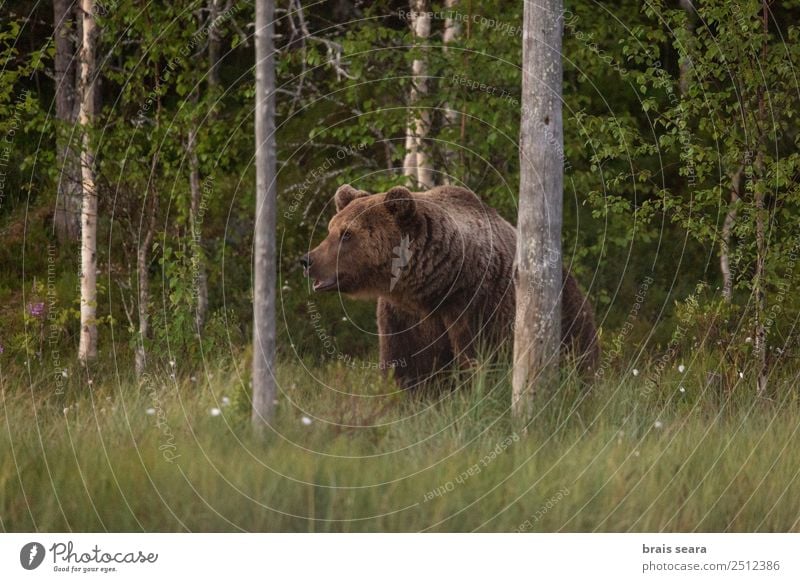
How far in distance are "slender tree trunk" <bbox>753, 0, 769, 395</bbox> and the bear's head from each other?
2.64 metres

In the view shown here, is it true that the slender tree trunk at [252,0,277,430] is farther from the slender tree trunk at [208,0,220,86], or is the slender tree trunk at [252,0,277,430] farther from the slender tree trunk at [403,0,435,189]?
the slender tree trunk at [403,0,435,189]

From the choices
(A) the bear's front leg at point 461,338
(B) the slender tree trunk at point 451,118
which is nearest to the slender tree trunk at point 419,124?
(B) the slender tree trunk at point 451,118

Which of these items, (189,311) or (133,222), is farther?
(133,222)

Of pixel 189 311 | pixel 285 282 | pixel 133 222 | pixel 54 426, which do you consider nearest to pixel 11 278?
pixel 133 222

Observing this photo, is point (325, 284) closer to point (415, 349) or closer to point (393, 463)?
point (415, 349)

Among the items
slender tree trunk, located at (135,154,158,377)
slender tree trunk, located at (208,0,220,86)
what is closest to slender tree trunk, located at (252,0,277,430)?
slender tree trunk, located at (135,154,158,377)

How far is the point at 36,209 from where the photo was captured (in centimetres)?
1301

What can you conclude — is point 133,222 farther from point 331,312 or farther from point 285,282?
point 331,312

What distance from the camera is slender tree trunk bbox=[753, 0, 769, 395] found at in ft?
24.4

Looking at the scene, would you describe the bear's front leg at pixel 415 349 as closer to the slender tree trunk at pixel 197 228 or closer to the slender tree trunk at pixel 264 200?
the slender tree trunk at pixel 197 228

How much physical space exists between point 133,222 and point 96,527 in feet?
17.3

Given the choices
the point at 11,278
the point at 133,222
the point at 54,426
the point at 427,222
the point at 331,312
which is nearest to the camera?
the point at 54,426

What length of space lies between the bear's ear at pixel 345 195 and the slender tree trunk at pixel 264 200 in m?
1.82

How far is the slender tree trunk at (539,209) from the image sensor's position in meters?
5.99
